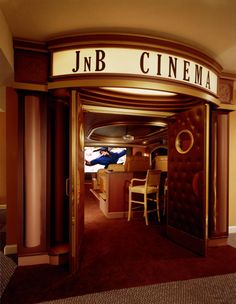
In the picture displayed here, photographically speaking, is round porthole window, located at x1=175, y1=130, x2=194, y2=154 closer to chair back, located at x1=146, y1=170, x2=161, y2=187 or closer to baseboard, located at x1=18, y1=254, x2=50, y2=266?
chair back, located at x1=146, y1=170, x2=161, y2=187

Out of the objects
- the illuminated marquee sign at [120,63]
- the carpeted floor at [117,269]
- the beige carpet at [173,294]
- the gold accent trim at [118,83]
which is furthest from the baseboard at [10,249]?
the illuminated marquee sign at [120,63]

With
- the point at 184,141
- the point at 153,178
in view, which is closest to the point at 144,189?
the point at 153,178

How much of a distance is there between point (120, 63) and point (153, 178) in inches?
97.6

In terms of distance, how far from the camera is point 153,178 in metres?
3.96

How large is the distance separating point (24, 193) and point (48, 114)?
3.20 feet

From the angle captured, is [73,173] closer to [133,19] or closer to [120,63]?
[120,63]

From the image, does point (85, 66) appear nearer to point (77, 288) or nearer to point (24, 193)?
point (24, 193)

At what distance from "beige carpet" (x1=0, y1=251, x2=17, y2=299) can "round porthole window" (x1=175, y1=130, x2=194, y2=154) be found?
8.66 feet

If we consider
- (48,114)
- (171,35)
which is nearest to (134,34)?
(171,35)

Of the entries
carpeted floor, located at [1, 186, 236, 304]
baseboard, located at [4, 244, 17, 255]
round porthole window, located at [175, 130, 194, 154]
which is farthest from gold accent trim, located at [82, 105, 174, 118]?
baseboard, located at [4, 244, 17, 255]

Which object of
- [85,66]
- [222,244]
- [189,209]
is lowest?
[222,244]

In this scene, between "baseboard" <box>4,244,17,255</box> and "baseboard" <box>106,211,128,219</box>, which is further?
"baseboard" <box>106,211,128,219</box>

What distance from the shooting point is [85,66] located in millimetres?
2084

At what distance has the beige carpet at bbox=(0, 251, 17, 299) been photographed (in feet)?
6.53
